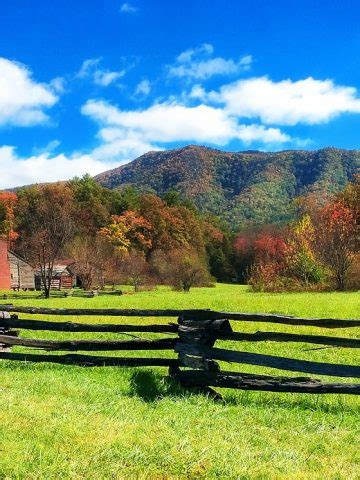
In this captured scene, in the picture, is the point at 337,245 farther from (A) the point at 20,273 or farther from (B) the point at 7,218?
(B) the point at 7,218

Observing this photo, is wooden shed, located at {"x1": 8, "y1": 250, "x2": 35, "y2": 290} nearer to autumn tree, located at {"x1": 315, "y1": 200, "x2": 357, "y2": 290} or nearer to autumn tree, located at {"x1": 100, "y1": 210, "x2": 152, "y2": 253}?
autumn tree, located at {"x1": 100, "y1": 210, "x2": 152, "y2": 253}

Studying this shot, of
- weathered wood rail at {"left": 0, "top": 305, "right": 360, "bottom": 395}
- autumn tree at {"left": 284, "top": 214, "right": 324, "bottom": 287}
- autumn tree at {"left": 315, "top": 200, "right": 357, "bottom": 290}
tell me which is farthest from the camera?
autumn tree at {"left": 284, "top": 214, "right": 324, "bottom": 287}

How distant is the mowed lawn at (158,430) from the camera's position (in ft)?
13.6

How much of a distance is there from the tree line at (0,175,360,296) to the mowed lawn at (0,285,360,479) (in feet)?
114

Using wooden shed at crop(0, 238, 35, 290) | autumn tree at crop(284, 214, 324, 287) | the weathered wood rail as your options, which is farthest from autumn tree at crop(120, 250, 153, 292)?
the weathered wood rail

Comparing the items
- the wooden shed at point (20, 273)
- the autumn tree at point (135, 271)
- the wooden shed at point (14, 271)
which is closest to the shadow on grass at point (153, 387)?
the autumn tree at point (135, 271)

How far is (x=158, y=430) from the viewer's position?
514cm

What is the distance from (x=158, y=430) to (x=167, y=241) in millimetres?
78218

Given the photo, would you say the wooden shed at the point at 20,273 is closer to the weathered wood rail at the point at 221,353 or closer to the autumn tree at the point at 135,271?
the autumn tree at the point at 135,271

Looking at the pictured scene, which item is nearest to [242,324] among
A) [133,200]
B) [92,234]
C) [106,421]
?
[106,421]

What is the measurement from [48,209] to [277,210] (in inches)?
4692

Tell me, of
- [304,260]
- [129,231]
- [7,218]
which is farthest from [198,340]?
[7,218]

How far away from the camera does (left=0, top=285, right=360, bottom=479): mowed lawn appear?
164 inches

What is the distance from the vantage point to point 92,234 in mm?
81375
